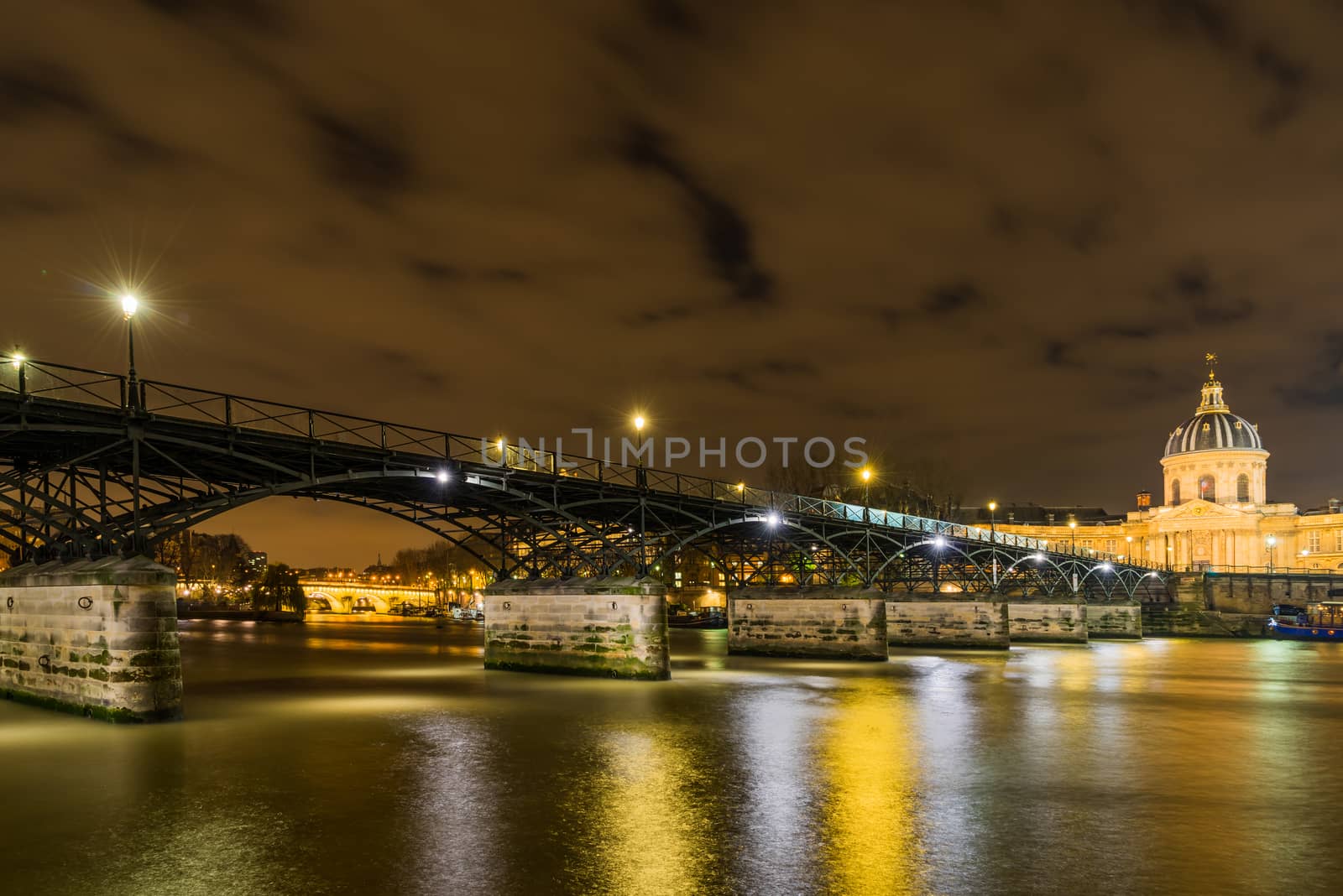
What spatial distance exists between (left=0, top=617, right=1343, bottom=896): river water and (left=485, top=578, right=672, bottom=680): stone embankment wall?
3.44 meters

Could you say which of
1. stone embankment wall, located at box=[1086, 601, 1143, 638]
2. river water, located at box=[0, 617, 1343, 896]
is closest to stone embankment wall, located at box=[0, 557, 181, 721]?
river water, located at box=[0, 617, 1343, 896]

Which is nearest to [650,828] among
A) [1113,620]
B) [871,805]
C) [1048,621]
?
[871,805]

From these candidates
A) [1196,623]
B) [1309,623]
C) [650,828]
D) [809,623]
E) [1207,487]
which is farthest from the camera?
[1207,487]

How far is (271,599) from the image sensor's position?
140875 mm

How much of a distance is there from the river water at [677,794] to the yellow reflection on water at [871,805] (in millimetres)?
67

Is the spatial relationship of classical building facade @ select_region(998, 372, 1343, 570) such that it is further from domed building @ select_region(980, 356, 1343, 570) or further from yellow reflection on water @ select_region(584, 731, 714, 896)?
yellow reflection on water @ select_region(584, 731, 714, 896)

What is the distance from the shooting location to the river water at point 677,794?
453 inches

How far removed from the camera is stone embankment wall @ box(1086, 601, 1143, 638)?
85812mm

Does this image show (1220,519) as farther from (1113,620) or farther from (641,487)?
(641,487)

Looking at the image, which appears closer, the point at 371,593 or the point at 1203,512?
the point at 371,593

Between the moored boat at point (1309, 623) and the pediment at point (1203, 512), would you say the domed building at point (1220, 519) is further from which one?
the moored boat at point (1309, 623)

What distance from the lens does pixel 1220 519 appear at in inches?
7057

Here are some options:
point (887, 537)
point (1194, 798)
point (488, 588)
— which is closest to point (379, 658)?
point (488, 588)

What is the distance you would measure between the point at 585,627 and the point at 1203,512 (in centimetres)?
17882
